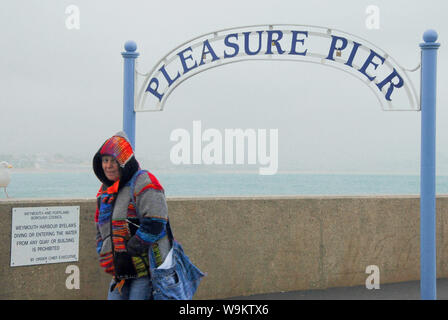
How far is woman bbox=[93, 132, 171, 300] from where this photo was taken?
126 inches

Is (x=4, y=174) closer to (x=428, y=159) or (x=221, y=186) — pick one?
(x=428, y=159)

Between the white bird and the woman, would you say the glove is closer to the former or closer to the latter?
the woman

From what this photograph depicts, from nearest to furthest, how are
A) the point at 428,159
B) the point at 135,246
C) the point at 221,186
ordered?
1. the point at 135,246
2. the point at 428,159
3. the point at 221,186

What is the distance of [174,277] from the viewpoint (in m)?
3.32

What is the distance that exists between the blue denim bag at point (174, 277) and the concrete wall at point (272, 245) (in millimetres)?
2170

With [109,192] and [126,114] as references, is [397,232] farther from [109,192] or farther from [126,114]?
[109,192]

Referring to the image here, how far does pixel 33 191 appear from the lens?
→ 341 feet

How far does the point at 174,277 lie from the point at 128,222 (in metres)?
0.47

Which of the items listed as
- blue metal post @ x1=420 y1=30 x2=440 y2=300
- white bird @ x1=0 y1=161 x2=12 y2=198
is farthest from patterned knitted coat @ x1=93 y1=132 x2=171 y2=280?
white bird @ x1=0 y1=161 x2=12 y2=198

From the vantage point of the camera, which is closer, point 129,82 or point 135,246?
point 135,246

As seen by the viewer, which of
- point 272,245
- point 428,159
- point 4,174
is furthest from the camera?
point 4,174

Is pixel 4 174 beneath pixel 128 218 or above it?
above

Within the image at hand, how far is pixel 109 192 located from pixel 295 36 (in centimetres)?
299

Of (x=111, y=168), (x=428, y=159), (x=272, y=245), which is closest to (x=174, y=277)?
(x=111, y=168)
